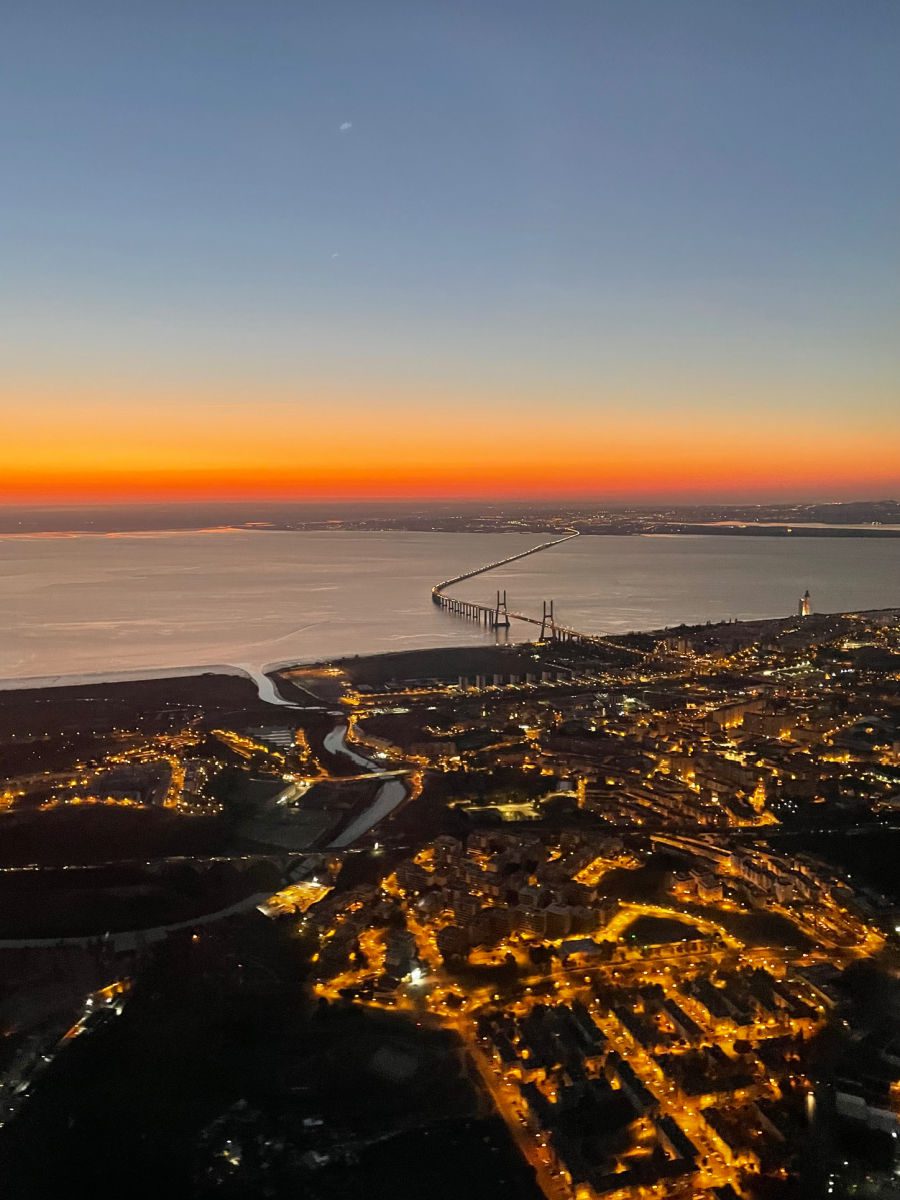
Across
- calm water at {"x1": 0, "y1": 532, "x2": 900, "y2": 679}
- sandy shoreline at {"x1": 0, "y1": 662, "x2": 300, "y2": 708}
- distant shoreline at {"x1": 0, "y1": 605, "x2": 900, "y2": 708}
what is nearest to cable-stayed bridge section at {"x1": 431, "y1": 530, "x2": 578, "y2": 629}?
calm water at {"x1": 0, "y1": 532, "x2": 900, "y2": 679}

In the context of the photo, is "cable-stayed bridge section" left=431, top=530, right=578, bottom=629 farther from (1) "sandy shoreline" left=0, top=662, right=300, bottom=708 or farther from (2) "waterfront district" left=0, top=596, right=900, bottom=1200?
(2) "waterfront district" left=0, top=596, right=900, bottom=1200

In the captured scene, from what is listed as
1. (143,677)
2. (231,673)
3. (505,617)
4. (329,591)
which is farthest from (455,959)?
(329,591)

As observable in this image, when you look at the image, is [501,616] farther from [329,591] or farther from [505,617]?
[329,591]

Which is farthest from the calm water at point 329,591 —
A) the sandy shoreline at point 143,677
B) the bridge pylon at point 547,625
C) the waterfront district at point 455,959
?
the waterfront district at point 455,959

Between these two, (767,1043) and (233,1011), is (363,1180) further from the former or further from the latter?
(767,1043)

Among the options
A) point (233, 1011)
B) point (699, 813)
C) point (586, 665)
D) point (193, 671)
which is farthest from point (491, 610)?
point (233, 1011)
